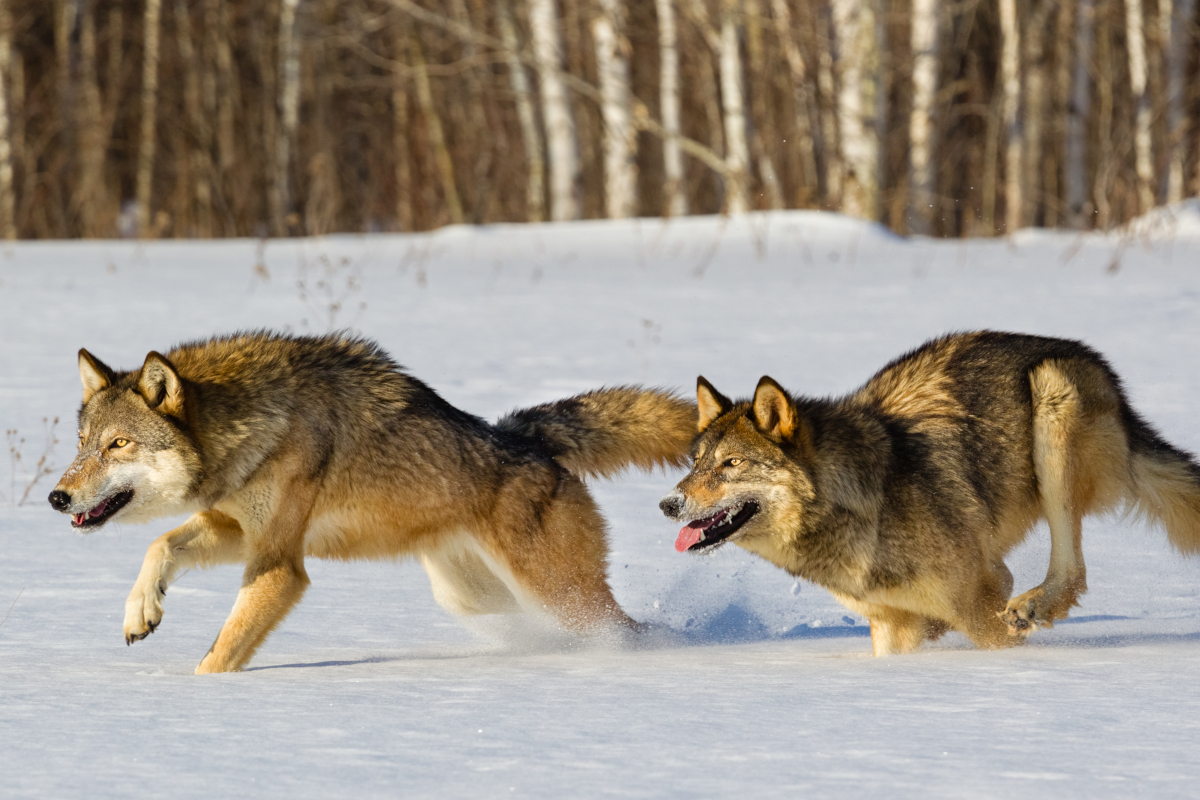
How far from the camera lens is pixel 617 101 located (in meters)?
19.8

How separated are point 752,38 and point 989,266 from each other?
36.3ft

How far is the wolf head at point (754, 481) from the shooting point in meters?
4.68

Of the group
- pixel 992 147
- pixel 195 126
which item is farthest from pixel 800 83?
pixel 195 126

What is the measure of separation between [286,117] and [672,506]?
64.5ft

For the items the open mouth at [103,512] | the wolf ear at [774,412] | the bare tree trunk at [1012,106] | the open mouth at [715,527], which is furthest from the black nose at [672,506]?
the bare tree trunk at [1012,106]

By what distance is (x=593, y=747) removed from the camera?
2.96 meters

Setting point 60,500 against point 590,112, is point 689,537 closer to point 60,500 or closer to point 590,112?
point 60,500

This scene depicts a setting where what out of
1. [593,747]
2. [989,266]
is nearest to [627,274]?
[989,266]

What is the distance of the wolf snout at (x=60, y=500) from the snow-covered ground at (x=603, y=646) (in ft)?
1.58

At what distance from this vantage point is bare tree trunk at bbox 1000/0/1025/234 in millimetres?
23609

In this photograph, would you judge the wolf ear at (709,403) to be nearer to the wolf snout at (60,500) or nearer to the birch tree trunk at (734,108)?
the wolf snout at (60,500)

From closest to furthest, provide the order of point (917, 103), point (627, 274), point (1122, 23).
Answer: point (627, 274)
point (917, 103)
point (1122, 23)

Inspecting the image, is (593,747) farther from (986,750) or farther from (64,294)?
(64,294)

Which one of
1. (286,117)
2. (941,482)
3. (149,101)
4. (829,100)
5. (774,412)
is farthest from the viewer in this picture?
(149,101)
